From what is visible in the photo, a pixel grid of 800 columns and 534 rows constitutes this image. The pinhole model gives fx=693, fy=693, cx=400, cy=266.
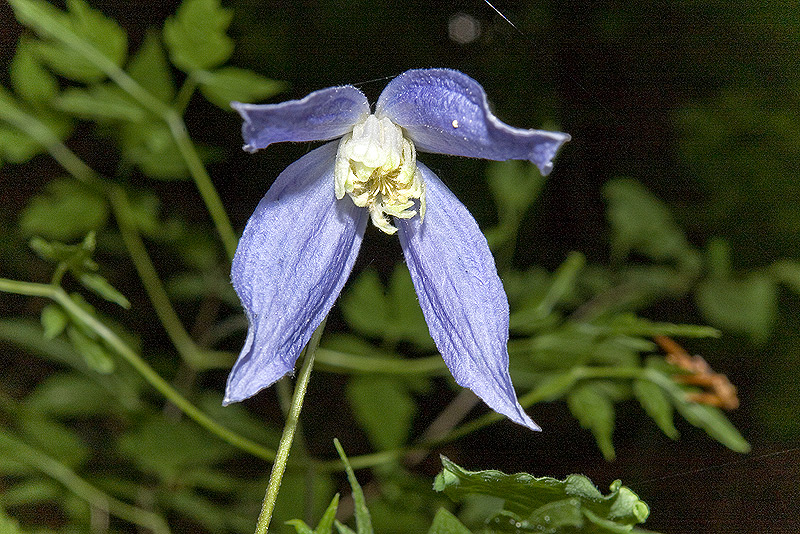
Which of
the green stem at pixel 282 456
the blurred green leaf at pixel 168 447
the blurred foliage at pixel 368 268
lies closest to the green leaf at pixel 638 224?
the blurred foliage at pixel 368 268

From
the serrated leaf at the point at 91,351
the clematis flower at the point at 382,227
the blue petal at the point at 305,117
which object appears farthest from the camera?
the serrated leaf at the point at 91,351

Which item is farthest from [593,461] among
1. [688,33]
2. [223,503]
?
[688,33]

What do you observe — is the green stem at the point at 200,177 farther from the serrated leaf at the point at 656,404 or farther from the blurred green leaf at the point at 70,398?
the serrated leaf at the point at 656,404

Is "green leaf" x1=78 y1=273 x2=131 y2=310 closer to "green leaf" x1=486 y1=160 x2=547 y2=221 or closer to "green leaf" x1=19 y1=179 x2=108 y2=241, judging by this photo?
"green leaf" x1=19 y1=179 x2=108 y2=241

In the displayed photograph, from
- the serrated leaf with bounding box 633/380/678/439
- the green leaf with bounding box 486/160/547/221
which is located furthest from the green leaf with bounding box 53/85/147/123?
the serrated leaf with bounding box 633/380/678/439

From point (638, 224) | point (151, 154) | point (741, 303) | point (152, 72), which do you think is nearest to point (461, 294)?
point (152, 72)

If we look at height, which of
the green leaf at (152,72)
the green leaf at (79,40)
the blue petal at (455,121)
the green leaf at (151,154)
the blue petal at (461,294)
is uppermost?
the blue petal at (455,121)
